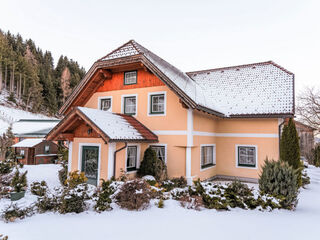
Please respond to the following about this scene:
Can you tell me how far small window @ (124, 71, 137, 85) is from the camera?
12.4 meters

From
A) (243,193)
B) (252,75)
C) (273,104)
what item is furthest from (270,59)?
(243,193)

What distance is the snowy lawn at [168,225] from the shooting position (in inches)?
181

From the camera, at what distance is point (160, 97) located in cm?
1171

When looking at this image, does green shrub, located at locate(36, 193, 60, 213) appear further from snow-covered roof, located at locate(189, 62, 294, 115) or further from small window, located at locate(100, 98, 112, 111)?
snow-covered roof, located at locate(189, 62, 294, 115)

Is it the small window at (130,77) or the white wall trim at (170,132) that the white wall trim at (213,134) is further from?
the small window at (130,77)

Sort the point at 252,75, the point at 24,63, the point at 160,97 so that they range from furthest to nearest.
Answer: the point at 24,63 → the point at 252,75 → the point at 160,97

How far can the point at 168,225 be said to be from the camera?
16.8 feet

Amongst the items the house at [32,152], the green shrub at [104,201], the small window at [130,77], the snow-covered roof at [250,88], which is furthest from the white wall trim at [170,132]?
the house at [32,152]

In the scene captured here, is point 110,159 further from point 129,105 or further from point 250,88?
point 250,88

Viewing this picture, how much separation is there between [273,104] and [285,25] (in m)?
5.04

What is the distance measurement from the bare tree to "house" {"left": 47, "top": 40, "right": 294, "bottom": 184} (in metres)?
12.9

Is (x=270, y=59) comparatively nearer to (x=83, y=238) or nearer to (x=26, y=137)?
(x=83, y=238)

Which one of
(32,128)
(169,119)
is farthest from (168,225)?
(32,128)

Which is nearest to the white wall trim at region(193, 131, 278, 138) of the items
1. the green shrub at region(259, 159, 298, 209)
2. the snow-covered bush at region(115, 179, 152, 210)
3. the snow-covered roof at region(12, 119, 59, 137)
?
the green shrub at region(259, 159, 298, 209)
